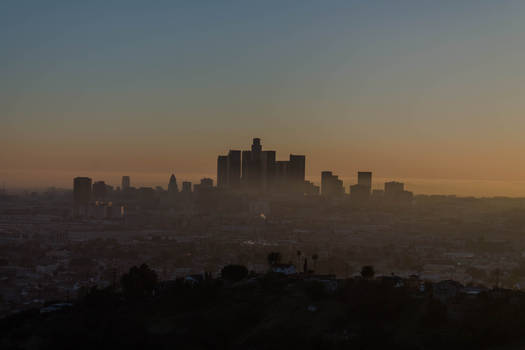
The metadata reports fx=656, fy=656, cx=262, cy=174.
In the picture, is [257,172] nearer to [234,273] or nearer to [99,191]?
[99,191]

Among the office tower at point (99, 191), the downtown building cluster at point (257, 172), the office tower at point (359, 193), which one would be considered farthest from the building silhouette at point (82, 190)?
the office tower at point (359, 193)

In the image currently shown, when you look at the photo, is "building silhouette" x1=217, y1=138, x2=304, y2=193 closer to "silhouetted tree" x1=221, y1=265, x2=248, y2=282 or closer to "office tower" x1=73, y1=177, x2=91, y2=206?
"office tower" x1=73, y1=177, x2=91, y2=206

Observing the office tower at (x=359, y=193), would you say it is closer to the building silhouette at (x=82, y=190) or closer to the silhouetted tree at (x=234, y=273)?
the building silhouette at (x=82, y=190)

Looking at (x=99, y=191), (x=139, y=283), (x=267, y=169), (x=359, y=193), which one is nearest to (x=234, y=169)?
(x=267, y=169)

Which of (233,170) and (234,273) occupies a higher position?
(233,170)

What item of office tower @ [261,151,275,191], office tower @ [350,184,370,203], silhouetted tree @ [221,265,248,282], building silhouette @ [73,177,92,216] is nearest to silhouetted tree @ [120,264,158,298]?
silhouetted tree @ [221,265,248,282]

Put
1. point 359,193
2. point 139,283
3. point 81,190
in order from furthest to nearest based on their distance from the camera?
point 359,193 → point 81,190 → point 139,283
